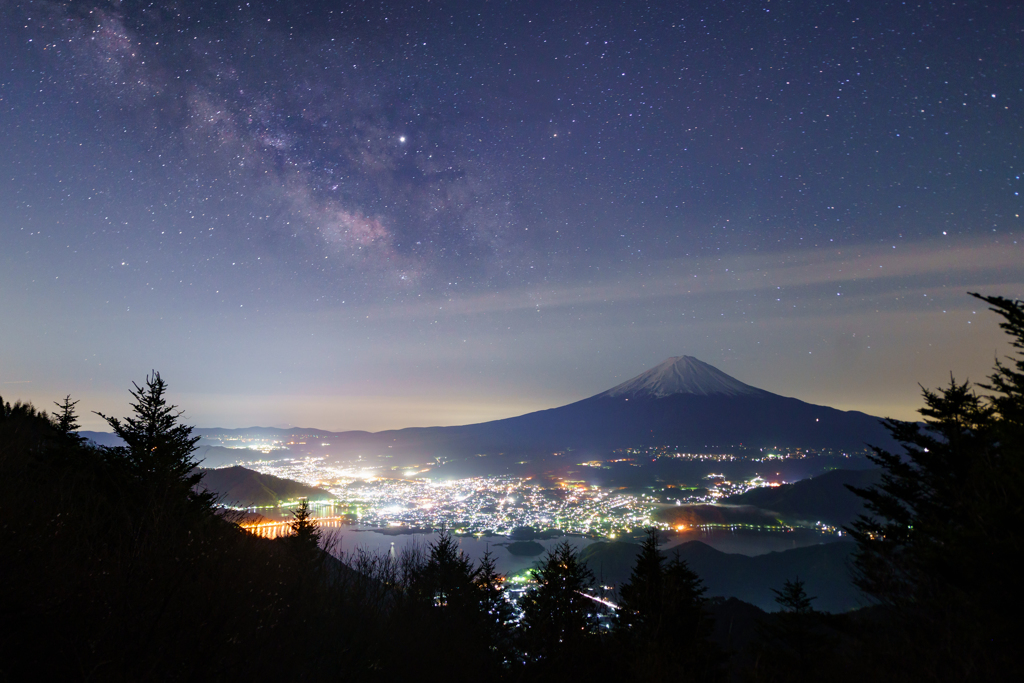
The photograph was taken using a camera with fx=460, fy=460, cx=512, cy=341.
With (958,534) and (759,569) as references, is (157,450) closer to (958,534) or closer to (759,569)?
(958,534)

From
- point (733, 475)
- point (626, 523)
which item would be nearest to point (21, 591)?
point (626, 523)

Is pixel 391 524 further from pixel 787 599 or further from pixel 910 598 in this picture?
pixel 910 598

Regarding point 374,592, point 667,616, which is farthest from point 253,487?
point 374,592

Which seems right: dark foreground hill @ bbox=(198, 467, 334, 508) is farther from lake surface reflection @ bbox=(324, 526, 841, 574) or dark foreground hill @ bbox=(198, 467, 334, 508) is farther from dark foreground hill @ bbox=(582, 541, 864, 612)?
dark foreground hill @ bbox=(582, 541, 864, 612)

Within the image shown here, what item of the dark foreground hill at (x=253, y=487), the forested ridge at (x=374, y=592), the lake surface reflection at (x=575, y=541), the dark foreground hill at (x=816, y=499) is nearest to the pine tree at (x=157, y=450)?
the forested ridge at (x=374, y=592)

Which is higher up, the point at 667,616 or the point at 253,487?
the point at 667,616
